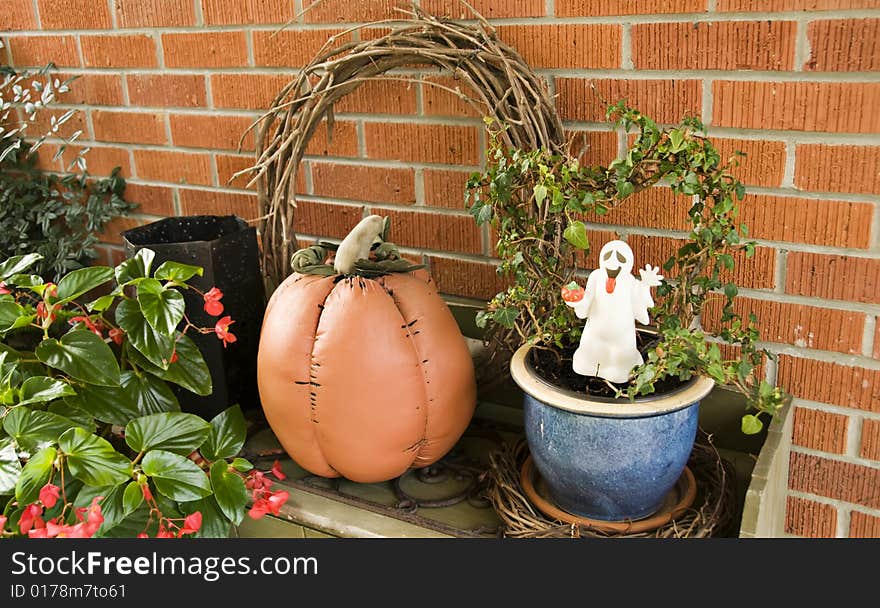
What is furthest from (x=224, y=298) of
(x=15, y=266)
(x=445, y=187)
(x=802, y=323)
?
(x=802, y=323)

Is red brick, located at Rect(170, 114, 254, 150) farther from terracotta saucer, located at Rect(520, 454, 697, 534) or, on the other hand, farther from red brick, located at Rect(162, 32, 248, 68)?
terracotta saucer, located at Rect(520, 454, 697, 534)

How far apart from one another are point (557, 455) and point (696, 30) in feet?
1.94

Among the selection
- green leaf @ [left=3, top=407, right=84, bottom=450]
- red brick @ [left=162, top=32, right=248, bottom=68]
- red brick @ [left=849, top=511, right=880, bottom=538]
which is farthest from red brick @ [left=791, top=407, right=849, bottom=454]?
red brick @ [left=162, top=32, right=248, bottom=68]

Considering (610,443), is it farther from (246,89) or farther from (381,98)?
(246,89)

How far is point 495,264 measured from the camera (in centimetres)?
136

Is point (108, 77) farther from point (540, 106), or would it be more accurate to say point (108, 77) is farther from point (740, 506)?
point (740, 506)

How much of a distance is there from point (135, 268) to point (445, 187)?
1.67 ft

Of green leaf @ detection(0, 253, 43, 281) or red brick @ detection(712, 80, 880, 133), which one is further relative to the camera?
green leaf @ detection(0, 253, 43, 281)

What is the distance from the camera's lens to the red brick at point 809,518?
1.21m

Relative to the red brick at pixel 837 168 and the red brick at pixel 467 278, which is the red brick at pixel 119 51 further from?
the red brick at pixel 837 168

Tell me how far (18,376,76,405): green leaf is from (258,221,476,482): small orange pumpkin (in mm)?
265

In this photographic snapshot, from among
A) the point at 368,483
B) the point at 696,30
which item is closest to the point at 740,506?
the point at 368,483

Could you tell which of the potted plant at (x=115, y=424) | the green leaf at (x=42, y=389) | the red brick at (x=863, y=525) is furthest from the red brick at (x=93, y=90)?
the red brick at (x=863, y=525)

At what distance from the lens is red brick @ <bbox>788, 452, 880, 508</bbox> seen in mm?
1173
